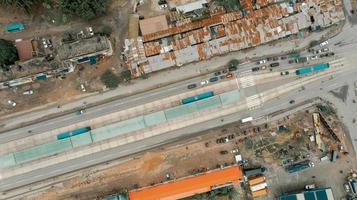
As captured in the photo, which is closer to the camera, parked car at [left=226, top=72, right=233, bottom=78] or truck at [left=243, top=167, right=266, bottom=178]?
truck at [left=243, top=167, right=266, bottom=178]

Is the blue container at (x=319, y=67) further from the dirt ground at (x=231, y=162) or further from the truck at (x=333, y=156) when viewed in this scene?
the truck at (x=333, y=156)

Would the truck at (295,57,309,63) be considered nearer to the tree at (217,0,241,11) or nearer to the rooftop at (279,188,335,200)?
the tree at (217,0,241,11)

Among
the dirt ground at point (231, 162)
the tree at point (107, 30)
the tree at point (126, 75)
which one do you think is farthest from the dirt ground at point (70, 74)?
the dirt ground at point (231, 162)

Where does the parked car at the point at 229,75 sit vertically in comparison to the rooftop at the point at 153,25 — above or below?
below

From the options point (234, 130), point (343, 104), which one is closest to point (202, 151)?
point (234, 130)

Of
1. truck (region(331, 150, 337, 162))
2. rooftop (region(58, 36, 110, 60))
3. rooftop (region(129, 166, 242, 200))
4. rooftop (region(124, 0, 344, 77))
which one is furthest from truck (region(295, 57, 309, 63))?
rooftop (region(58, 36, 110, 60))

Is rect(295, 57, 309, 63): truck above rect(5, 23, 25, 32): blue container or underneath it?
underneath

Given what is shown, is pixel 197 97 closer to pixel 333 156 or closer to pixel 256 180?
pixel 256 180
